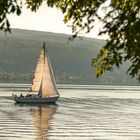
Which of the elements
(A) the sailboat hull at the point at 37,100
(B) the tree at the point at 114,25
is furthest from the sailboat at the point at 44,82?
(B) the tree at the point at 114,25

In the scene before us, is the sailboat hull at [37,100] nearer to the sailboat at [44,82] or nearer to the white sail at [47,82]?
the sailboat at [44,82]

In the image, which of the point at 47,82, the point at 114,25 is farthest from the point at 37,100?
the point at 114,25

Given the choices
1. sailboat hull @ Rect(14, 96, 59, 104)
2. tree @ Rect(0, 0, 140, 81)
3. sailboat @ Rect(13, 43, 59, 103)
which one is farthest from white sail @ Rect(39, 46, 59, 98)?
tree @ Rect(0, 0, 140, 81)

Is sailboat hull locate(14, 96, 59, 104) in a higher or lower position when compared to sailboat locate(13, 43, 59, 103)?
lower

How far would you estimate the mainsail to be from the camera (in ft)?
393

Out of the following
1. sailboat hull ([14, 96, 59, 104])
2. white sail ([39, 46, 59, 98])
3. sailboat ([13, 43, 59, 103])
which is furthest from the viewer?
sailboat hull ([14, 96, 59, 104])

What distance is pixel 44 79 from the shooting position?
11962 cm

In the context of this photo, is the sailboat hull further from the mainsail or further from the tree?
the tree

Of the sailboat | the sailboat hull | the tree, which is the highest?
the tree

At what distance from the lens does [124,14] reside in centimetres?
1586

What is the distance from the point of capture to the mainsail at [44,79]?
Answer: 120 metres

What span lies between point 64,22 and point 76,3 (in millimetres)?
1621

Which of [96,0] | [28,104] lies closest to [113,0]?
[96,0]

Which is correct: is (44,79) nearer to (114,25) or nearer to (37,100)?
(37,100)
